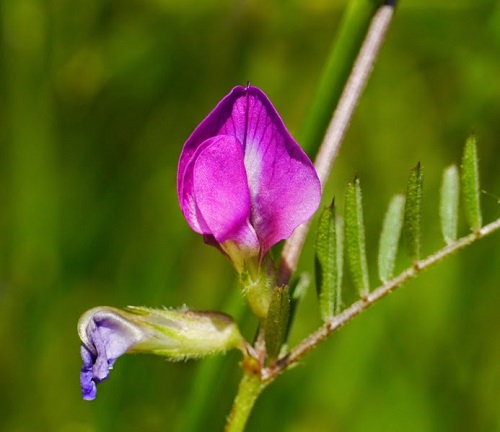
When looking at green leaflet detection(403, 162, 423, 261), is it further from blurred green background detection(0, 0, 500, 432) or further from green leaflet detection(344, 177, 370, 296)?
blurred green background detection(0, 0, 500, 432)

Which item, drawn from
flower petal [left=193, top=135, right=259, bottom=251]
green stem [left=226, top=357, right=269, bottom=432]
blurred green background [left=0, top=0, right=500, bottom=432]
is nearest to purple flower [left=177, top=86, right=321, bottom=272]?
flower petal [left=193, top=135, right=259, bottom=251]

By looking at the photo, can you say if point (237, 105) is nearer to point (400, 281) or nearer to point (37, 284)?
point (400, 281)

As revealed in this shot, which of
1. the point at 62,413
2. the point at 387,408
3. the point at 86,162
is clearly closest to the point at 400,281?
the point at 387,408

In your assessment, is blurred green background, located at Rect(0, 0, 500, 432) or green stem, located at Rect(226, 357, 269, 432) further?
blurred green background, located at Rect(0, 0, 500, 432)

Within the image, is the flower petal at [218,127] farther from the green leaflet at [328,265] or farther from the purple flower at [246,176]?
the green leaflet at [328,265]

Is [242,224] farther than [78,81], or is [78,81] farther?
[78,81]
